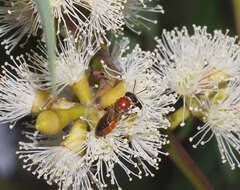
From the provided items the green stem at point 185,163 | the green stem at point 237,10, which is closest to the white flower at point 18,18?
the green stem at point 185,163

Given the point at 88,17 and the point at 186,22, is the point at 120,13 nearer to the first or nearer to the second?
the point at 88,17

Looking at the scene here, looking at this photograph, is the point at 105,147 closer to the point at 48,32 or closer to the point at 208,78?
the point at 208,78

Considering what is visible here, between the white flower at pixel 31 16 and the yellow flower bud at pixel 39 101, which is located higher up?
the white flower at pixel 31 16

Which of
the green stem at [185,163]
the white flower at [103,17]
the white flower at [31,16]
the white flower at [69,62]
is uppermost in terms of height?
the white flower at [31,16]

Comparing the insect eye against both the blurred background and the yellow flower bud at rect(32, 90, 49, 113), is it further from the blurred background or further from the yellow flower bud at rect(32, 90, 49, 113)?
the blurred background

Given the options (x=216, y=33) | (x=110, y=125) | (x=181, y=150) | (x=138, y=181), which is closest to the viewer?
(x=110, y=125)

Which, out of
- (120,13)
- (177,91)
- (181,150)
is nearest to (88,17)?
(120,13)

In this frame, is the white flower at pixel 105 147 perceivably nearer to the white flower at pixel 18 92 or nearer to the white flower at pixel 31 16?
the white flower at pixel 18 92
